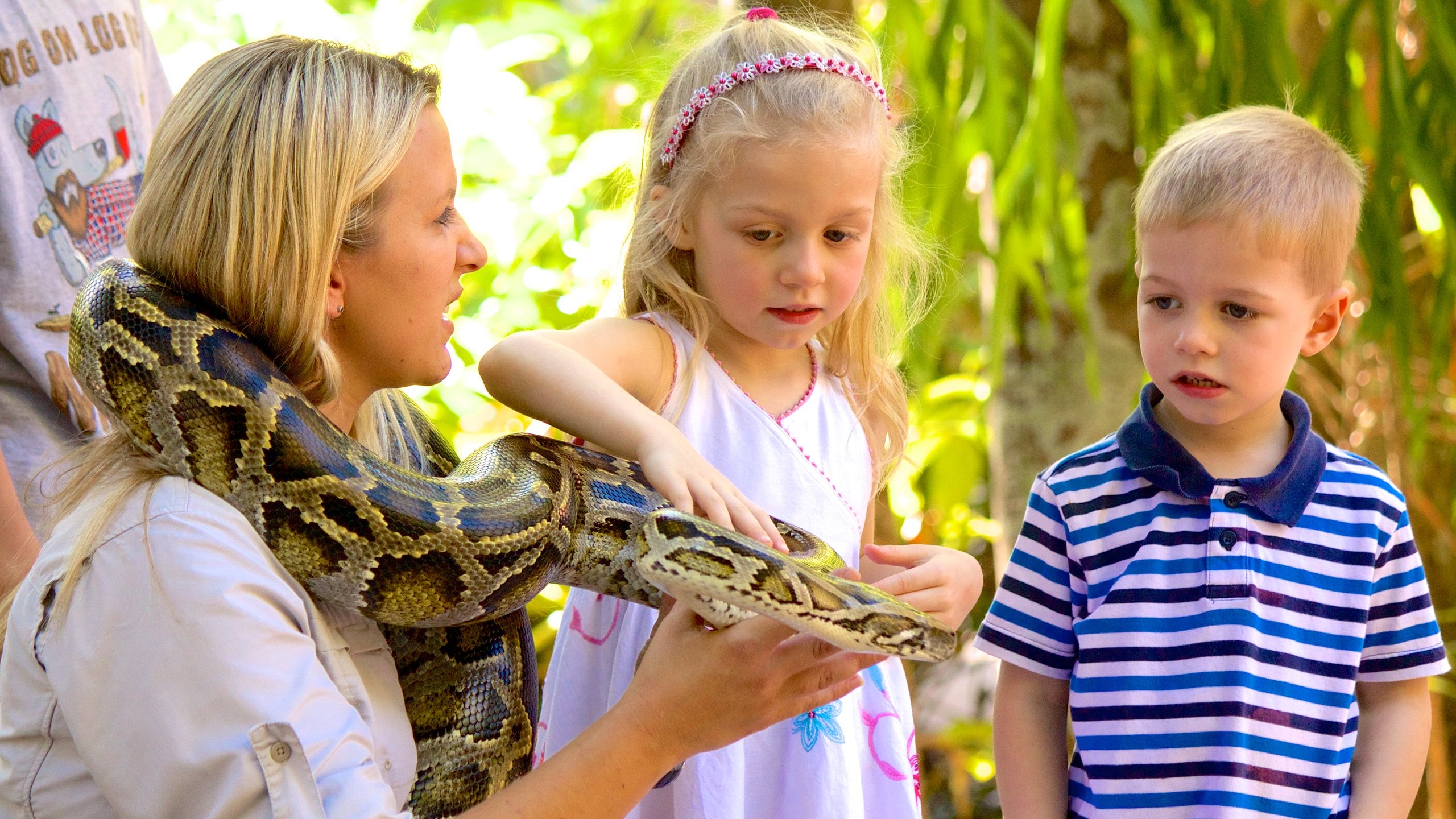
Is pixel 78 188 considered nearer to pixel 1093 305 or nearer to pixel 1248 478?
pixel 1248 478

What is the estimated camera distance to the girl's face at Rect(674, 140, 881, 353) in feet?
6.81

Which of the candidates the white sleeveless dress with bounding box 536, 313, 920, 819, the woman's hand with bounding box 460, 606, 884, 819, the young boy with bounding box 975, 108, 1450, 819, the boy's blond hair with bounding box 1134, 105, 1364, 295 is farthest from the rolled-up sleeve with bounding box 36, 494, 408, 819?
the boy's blond hair with bounding box 1134, 105, 1364, 295

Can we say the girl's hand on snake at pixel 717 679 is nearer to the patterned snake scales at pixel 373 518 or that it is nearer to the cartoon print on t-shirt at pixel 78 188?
the patterned snake scales at pixel 373 518

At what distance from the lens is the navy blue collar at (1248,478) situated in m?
1.98

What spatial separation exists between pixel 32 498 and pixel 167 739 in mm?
1064

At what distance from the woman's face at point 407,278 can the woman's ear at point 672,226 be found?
0.45m

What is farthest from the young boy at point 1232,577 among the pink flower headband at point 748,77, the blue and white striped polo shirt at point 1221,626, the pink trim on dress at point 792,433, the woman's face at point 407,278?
the woman's face at point 407,278

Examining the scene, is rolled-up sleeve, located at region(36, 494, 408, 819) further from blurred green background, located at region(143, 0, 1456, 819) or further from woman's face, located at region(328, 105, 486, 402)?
blurred green background, located at region(143, 0, 1456, 819)

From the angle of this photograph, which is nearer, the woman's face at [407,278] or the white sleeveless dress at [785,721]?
the woman's face at [407,278]

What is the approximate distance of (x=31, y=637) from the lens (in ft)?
5.03

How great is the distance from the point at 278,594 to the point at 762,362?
109cm

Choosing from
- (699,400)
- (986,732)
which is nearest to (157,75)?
(699,400)

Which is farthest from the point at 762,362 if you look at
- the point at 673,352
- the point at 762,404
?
the point at 673,352

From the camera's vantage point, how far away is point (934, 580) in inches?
72.2
